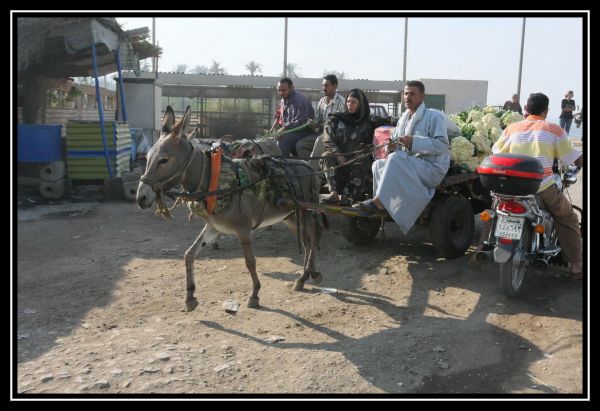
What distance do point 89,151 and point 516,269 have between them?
8.72 metres

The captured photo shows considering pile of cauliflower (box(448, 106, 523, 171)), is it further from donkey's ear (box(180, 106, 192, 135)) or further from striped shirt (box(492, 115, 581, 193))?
donkey's ear (box(180, 106, 192, 135))

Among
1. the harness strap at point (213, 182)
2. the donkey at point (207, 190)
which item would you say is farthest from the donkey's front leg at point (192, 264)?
the harness strap at point (213, 182)

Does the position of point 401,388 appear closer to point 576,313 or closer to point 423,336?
point 423,336

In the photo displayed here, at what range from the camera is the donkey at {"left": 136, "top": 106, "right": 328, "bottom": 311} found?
4289 mm

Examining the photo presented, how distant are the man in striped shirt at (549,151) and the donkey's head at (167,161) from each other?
289 centimetres

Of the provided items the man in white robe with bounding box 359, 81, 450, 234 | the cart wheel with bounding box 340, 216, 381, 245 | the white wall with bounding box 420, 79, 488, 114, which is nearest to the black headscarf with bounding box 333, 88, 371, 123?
the man in white robe with bounding box 359, 81, 450, 234

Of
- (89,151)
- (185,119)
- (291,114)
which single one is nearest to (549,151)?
(185,119)

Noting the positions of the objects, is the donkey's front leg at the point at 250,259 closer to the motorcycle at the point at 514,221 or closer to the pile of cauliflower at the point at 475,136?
the motorcycle at the point at 514,221

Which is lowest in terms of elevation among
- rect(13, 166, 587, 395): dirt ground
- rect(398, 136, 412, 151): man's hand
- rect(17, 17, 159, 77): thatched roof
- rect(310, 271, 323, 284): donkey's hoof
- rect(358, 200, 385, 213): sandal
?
rect(13, 166, 587, 395): dirt ground

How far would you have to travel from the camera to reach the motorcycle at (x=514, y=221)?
449 cm

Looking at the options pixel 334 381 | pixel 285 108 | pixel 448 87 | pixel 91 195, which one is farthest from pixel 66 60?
pixel 448 87

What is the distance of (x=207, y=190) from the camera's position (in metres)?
4.62

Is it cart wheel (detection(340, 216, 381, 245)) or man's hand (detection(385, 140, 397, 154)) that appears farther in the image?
cart wheel (detection(340, 216, 381, 245))

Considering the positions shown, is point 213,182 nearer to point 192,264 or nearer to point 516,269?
point 192,264
